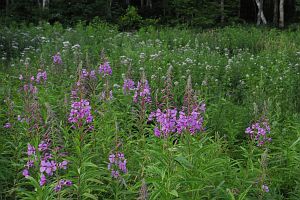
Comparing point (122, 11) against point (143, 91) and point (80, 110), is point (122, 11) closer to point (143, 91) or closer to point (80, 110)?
point (143, 91)

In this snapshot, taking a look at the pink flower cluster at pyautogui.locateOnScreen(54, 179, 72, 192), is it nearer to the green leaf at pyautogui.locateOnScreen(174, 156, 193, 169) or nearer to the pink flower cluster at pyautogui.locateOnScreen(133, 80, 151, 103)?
the green leaf at pyautogui.locateOnScreen(174, 156, 193, 169)

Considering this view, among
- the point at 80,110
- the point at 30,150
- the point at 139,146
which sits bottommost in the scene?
the point at 139,146

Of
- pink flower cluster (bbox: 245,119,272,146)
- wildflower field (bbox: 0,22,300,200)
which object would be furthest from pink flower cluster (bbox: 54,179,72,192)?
pink flower cluster (bbox: 245,119,272,146)

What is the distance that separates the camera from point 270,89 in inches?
317

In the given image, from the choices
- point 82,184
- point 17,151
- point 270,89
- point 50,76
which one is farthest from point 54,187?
point 270,89

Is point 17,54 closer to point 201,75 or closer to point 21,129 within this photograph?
point 201,75

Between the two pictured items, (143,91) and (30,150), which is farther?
(143,91)

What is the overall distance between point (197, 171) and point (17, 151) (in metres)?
2.11

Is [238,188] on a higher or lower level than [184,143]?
lower

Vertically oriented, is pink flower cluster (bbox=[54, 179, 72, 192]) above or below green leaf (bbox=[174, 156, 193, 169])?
below

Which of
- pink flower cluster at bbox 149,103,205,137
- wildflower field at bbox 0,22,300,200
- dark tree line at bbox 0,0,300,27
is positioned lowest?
wildflower field at bbox 0,22,300,200

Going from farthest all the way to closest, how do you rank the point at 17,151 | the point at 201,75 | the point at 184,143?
the point at 201,75, the point at 17,151, the point at 184,143

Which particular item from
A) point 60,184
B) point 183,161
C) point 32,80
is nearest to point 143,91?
point 183,161

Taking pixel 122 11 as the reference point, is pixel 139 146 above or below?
below
